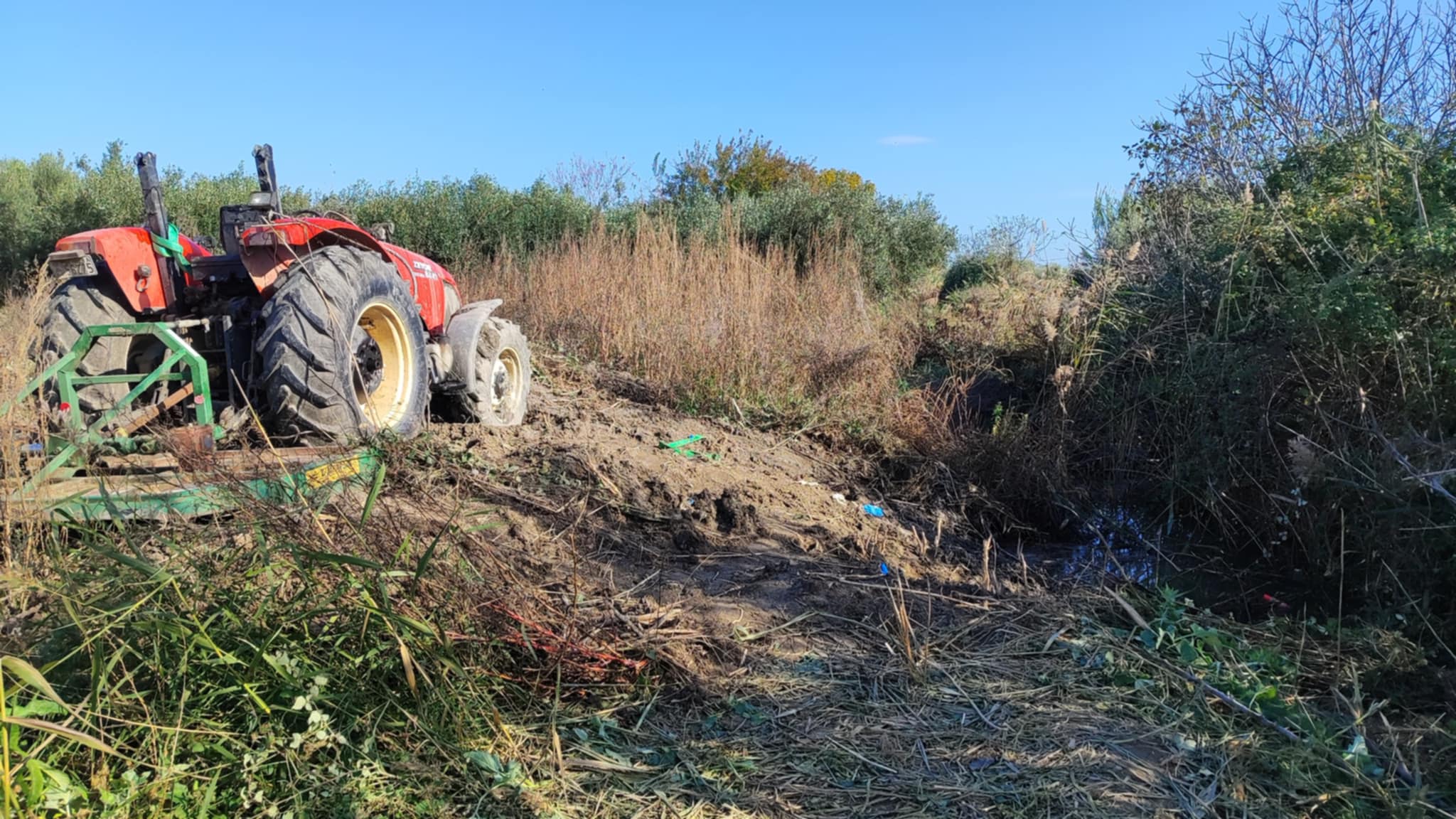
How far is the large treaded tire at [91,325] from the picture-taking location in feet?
14.1

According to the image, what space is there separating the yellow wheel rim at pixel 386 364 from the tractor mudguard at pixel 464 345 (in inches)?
31.9

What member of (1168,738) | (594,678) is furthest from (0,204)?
(1168,738)

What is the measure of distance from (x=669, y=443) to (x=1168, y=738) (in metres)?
3.95

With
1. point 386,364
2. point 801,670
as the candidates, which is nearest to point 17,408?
point 386,364

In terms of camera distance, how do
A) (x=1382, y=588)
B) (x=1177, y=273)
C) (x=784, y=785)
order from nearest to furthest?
(x=784, y=785), (x=1382, y=588), (x=1177, y=273)

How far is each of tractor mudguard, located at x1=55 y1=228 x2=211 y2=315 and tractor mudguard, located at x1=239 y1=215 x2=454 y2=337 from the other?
64cm

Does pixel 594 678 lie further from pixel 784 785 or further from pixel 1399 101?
pixel 1399 101

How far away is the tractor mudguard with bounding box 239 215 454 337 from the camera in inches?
169

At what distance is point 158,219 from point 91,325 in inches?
26.4

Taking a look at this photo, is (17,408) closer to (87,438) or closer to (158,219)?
(87,438)

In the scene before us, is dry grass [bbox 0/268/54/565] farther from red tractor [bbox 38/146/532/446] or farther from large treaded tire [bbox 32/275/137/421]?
large treaded tire [bbox 32/275/137/421]

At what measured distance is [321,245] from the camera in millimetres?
5074

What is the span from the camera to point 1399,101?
21.4 feet

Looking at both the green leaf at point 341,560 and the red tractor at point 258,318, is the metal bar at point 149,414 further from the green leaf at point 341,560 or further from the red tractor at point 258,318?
the green leaf at point 341,560
